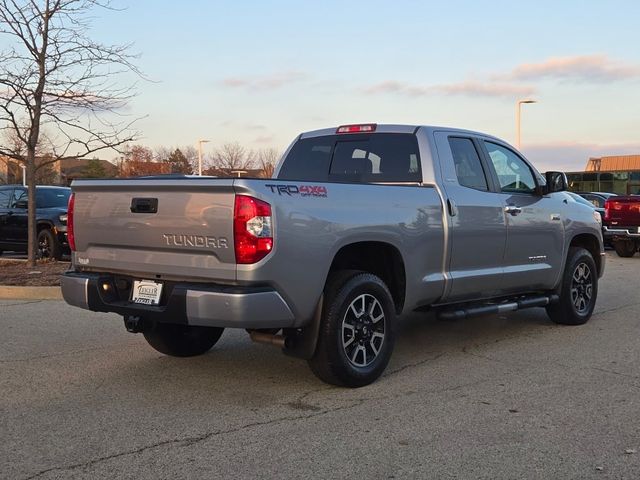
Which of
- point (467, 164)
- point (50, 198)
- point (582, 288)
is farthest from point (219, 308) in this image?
point (50, 198)

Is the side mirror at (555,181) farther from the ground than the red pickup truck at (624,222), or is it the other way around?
the side mirror at (555,181)

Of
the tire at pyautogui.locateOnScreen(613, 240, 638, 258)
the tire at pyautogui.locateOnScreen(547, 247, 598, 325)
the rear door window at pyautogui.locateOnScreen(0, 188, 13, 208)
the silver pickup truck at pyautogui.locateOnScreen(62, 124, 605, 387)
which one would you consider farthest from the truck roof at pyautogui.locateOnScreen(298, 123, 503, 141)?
the tire at pyautogui.locateOnScreen(613, 240, 638, 258)

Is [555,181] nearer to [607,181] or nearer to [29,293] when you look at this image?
[29,293]

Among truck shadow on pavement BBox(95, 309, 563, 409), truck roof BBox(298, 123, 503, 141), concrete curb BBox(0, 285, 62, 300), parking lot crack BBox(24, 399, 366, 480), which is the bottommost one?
parking lot crack BBox(24, 399, 366, 480)

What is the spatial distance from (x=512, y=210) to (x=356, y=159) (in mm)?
1584

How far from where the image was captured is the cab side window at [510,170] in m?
6.59

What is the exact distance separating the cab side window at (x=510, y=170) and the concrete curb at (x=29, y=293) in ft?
19.7

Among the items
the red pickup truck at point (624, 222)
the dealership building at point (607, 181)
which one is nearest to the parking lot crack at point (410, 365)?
the red pickup truck at point (624, 222)

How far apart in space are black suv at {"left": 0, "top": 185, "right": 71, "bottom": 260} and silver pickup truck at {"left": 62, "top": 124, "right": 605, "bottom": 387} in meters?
7.93

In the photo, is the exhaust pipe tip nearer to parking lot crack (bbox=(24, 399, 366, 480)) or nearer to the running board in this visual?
parking lot crack (bbox=(24, 399, 366, 480))

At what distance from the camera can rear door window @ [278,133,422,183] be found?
595cm

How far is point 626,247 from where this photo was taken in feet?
54.9

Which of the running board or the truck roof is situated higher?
the truck roof

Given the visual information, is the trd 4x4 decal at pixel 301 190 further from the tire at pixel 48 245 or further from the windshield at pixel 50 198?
the windshield at pixel 50 198
